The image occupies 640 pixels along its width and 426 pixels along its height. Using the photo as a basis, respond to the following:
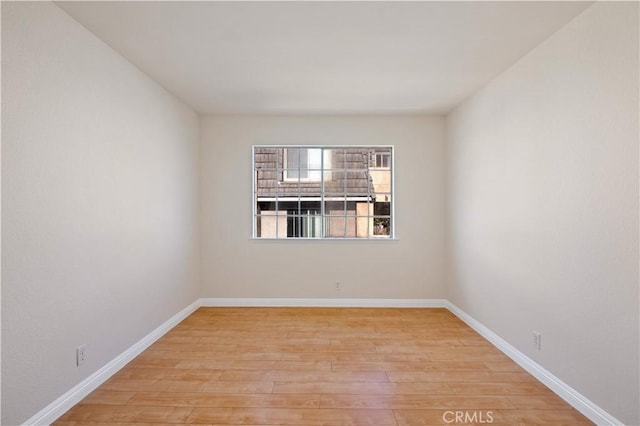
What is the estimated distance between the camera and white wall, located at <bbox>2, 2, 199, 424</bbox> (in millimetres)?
1782

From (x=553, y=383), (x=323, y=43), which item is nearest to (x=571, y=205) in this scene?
(x=553, y=383)

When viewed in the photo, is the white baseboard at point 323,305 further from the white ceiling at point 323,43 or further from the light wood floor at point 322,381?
the white ceiling at point 323,43

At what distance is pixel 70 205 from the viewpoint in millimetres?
2164

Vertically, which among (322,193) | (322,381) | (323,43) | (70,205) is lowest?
(322,381)

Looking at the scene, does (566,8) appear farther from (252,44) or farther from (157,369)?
(157,369)

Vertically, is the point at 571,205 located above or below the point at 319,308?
above

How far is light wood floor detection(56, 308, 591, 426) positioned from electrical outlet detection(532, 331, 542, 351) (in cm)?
24

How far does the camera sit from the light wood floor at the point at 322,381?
2070 mm

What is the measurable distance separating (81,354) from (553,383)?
3.32 meters

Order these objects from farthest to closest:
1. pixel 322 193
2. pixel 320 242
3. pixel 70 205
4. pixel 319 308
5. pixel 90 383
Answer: pixel 322 193 < pixel 320 242 < pixel 319 308 < pixel 90 383 < pixel 70 205

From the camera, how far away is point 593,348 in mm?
2041

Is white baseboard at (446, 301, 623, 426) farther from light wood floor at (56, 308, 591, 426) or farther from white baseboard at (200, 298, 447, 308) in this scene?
white baseboard at (200, 298, 447, 308)

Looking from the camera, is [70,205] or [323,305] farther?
[323,305]

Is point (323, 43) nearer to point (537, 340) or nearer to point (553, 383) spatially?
point (537, 340)
